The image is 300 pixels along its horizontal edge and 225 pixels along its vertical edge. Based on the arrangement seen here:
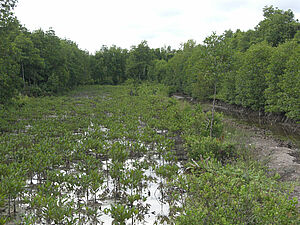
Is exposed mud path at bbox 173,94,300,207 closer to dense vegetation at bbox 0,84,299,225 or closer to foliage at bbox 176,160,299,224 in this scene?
dense vegetation at bbox 0,84,299,225

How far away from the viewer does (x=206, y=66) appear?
12664 millimetres

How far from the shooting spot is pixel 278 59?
23.4m

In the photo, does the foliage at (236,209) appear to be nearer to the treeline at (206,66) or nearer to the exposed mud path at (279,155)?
the exposed mud path at (279,155)

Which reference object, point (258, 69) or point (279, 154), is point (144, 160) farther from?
point (258, 69)

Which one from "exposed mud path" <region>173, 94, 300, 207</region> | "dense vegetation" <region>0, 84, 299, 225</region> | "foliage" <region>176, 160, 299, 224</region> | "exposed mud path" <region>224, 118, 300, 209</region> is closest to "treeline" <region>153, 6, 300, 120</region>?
"dense vegetation" <region>0, 84, 299, 225</region>

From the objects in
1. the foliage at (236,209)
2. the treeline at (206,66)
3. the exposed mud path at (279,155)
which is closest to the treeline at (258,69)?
the treeline at (206,66)

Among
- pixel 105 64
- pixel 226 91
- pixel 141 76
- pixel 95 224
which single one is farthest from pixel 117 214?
pixel 105 64

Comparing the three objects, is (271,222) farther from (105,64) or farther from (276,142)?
(105,64)

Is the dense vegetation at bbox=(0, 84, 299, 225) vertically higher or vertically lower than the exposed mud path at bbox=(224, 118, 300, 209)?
higher

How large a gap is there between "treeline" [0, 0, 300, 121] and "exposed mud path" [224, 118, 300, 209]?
4.45 meters

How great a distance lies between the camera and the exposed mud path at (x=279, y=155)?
30.3ft

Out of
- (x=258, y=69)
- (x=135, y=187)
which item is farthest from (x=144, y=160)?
(x=258, y=69)

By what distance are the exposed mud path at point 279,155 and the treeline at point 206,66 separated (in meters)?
4.45

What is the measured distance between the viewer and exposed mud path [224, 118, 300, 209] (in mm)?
9245
